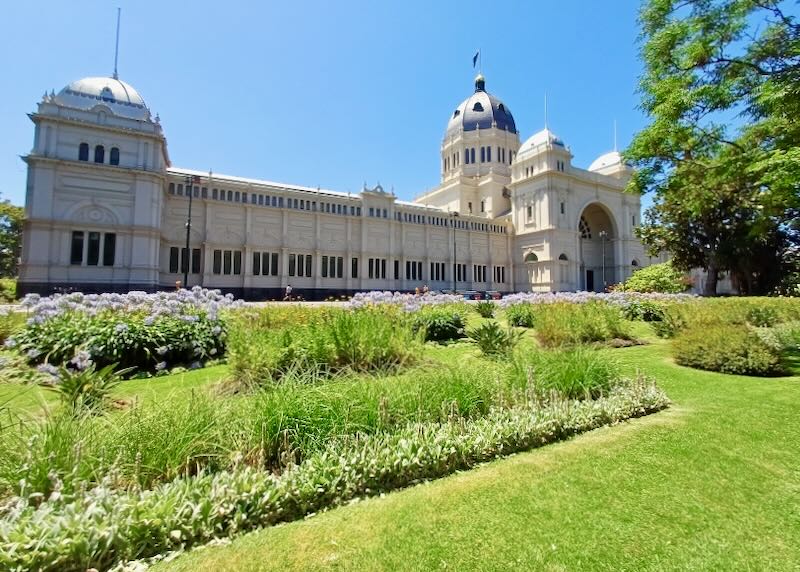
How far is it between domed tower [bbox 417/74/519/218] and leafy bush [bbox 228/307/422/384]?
5588 cm

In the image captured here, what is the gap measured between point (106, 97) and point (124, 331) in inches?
1395

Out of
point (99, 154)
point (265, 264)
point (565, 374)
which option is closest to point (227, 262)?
point (265, 264)

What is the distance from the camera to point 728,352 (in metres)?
8.60

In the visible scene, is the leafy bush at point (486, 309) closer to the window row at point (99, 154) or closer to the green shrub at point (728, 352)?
the green shrub at point (728, 352)

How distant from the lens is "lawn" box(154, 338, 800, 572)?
264 cm

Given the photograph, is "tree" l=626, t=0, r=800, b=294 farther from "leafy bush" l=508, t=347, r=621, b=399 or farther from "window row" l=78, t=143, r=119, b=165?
"window row" l=78, t=143, r=119, b=165

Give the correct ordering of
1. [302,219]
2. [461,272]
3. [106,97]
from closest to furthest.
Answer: [106,97]
[302,219]
[461,272]

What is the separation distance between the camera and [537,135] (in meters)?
57.1

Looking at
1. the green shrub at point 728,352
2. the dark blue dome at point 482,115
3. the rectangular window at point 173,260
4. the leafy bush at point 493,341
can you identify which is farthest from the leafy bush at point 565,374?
the dark blue dome at point 482,115

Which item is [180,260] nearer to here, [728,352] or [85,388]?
[85,388]


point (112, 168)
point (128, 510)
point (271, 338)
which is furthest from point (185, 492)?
point (112, 168)

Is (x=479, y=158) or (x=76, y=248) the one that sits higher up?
(x=479, y=158)

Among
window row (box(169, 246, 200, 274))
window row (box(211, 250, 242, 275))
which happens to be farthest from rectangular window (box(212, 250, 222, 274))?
window row (box(169, 246, 200, 274))

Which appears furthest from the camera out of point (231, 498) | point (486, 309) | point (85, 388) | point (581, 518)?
point (486, 309)
